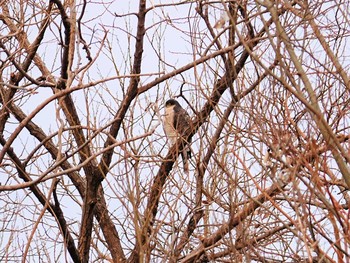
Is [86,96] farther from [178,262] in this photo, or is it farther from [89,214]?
[178,262]

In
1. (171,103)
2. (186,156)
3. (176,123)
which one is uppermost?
(171,103)

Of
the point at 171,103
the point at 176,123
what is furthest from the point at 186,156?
the point at 171,103

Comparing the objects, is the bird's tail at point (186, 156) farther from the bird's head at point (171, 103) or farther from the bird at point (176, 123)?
the bird's head at point (171, 103)

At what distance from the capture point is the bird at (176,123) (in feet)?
22.2

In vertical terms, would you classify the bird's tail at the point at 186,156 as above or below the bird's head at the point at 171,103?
below

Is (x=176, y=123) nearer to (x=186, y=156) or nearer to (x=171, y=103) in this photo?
(x=171, y=103)

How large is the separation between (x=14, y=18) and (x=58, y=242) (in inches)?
78.4

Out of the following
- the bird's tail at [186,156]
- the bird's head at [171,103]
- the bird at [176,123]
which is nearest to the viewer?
the bird's tail at [186,156]

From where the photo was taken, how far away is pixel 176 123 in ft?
27.6

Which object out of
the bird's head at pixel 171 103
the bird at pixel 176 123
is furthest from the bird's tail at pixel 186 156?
the bird's head at pixel 171 103

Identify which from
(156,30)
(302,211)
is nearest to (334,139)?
(302,211)

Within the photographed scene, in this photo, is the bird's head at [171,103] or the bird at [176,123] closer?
the bird at [176,123]

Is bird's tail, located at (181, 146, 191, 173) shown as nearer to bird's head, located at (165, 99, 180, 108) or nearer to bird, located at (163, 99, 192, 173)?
bird, located at (163, 99, 192, 173)

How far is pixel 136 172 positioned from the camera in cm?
531
